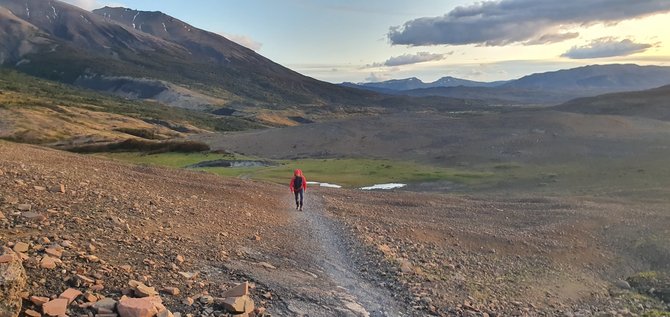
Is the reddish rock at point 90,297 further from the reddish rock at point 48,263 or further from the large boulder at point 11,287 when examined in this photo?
the reddish rock at point 48,263

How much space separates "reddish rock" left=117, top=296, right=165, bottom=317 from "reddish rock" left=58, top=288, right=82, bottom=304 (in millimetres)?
686

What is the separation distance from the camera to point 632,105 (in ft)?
322

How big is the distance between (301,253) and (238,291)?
15.1 ft

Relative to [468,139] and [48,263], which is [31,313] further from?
[468,139]

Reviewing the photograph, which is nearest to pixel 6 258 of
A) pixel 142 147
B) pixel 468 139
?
pixel 142 147

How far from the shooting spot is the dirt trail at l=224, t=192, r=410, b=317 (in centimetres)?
1030

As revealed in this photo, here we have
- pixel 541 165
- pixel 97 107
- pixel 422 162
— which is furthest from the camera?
pixel 97 107

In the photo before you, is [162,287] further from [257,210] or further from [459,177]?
[459,177]

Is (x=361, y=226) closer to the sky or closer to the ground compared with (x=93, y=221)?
closer to the ground

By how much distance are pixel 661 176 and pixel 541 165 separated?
16.0 m

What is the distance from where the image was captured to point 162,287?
934 cm

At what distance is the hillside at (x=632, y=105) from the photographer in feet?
291

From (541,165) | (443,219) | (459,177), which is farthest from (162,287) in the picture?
(541,165)

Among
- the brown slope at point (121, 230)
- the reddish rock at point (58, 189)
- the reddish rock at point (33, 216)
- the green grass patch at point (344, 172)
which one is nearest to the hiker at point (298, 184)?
the brown slope at point (121, 230)
